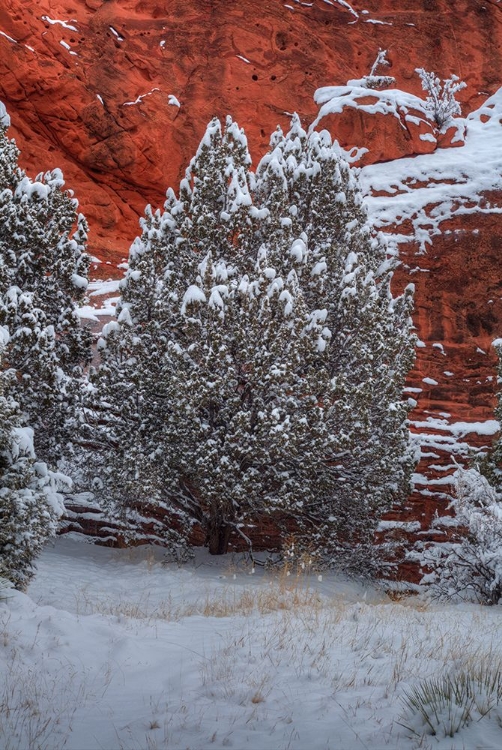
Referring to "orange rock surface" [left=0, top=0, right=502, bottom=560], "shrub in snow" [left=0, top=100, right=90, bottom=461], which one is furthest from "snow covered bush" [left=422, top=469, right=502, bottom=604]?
"orange rock surface" [left=0, top=0, right=502, bottom=560]

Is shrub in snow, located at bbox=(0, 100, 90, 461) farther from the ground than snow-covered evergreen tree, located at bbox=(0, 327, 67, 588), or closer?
farther from the ground

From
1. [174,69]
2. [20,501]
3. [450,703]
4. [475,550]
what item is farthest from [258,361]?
[174,69]

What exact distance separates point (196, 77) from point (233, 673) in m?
25.9

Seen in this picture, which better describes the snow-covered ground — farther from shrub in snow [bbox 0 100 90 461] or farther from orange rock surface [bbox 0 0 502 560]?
orange rock surface [bbox 0 0 502 560]

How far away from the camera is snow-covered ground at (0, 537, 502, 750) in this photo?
3.64 metres

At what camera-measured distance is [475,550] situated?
10.1 metres

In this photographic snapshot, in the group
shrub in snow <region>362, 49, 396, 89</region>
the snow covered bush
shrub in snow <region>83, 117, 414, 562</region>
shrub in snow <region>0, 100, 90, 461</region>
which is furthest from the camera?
shrub in snow <region>362, 49, 396, 89</region>

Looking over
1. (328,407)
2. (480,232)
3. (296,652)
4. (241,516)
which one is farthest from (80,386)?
(480,232)

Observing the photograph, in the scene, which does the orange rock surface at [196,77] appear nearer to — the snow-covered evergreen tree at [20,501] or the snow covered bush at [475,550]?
the snow covered bush at [475,550]

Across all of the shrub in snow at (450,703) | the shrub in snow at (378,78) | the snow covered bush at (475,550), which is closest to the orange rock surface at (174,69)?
the shrub in snow at (378,78)

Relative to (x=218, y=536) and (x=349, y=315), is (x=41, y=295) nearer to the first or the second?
(x=218, y=536)

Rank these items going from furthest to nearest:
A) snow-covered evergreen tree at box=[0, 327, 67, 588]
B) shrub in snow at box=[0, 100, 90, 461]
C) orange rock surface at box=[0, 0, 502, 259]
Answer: orange rock surface at box=[0, 0, 502, 259]
shrub in snow at box=[0, 100, 90, 461]
snow-covered evergreen tree at box=[0, 327, 67, 588]

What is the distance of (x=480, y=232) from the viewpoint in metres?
18.6

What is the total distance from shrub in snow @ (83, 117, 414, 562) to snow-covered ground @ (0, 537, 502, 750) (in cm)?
284
